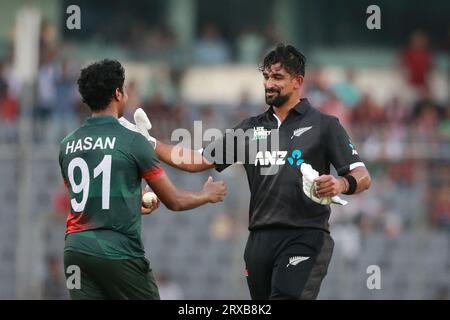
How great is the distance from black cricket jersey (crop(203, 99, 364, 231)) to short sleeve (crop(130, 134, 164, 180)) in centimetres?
117

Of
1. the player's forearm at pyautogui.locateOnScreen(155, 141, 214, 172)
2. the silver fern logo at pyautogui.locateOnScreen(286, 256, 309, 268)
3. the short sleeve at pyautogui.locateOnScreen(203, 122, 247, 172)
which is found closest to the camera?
the silver fern logo at pyautogui.locateOnScreen(286, 256, 309, 268)

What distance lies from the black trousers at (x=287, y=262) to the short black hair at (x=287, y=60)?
127cm

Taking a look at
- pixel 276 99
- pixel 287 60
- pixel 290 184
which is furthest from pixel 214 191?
pixel 287 60

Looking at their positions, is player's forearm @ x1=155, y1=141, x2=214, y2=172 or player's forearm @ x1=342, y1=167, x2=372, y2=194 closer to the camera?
player's forearm @ x1=342, y1=167, x2=372, y2=194

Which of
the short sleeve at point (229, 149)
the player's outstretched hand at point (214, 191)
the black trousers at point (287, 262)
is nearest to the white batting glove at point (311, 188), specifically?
the black trousers at point (287, 262)

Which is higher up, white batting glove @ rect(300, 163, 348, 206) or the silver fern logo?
white batting glove @ rect(300, 163, 348, 206)

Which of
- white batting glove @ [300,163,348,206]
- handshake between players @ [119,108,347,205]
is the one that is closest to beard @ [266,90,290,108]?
handshake between players @ [119,108,347,205]

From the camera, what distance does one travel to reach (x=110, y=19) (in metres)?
22.9

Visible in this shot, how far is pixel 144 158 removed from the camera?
8.17 metres

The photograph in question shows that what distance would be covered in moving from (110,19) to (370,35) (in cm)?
521

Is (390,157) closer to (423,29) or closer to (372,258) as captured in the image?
(372,258)

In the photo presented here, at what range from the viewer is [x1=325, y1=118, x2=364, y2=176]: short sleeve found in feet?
29.3

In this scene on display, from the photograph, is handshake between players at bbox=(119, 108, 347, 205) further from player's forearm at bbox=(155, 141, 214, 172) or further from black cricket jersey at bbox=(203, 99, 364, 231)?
player's forearm at bbox=(155, 141, 214, 172)

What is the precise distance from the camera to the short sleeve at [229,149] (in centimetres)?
938
